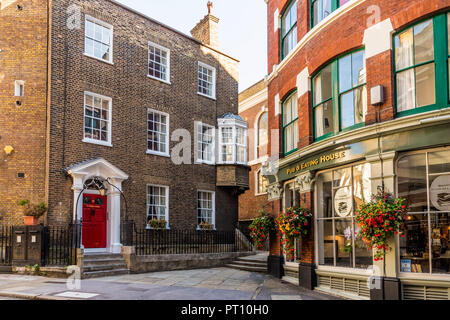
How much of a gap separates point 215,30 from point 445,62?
1582cm

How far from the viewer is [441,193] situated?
27.5 ft

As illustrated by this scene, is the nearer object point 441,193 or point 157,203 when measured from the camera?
point 441,193

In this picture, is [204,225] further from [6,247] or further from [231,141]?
[6,247]

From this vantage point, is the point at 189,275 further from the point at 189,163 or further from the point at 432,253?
the point at 432,253

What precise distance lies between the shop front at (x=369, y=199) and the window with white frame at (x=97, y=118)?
8477 mm

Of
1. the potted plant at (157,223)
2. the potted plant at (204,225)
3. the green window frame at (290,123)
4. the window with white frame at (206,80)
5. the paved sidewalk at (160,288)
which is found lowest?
the paved sidewalk at (160,288)

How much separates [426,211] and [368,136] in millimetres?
2049

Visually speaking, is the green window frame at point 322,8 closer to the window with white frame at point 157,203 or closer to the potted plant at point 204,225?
the window with white frame at point 157,203

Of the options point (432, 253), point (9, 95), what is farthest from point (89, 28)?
point (432, 253)

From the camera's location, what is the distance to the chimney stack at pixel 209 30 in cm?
2228

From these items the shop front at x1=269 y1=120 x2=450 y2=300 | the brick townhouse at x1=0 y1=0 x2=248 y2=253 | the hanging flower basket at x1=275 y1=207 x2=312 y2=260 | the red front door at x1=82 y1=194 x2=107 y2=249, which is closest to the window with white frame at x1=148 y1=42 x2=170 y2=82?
the brick townhouse at x1=0 y1=0 x2=248 y2=253

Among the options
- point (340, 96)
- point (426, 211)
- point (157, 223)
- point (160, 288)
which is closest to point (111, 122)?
point (157, 223)

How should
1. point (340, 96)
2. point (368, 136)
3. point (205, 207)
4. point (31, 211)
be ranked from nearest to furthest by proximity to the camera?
point (368, 136), point (340, 96), point (31, 211), point (205, 207)

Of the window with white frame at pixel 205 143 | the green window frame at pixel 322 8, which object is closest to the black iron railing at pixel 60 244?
the window with white frame at pixel 205 143
